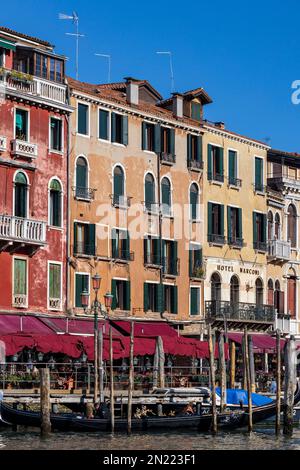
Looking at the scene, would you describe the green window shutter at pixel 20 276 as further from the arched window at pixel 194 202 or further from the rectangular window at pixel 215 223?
the rectangular window at pixel 215 223

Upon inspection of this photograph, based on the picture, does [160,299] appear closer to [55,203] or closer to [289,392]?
[55,203]

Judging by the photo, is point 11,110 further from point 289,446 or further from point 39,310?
point 289,446

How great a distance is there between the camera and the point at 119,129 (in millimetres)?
52469

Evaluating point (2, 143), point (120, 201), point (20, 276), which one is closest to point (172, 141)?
point (120, 201)

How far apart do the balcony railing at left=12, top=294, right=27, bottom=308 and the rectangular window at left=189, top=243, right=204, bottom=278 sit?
999cm

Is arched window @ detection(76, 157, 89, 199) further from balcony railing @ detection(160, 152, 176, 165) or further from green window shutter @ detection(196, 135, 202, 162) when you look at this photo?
green window shutter @ detection(196, 135, 202, 162)

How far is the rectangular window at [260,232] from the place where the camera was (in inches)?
2348

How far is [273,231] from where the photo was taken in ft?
202

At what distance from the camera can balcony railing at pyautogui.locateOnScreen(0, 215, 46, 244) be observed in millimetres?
46156

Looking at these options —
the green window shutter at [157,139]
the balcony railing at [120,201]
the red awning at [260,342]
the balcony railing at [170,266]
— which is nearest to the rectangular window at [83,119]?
the balcony railing at [120,201]

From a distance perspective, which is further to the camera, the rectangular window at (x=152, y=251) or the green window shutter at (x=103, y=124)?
the rectangular window at (x=152, y=251)

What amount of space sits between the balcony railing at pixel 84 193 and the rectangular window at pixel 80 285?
8.86ft
